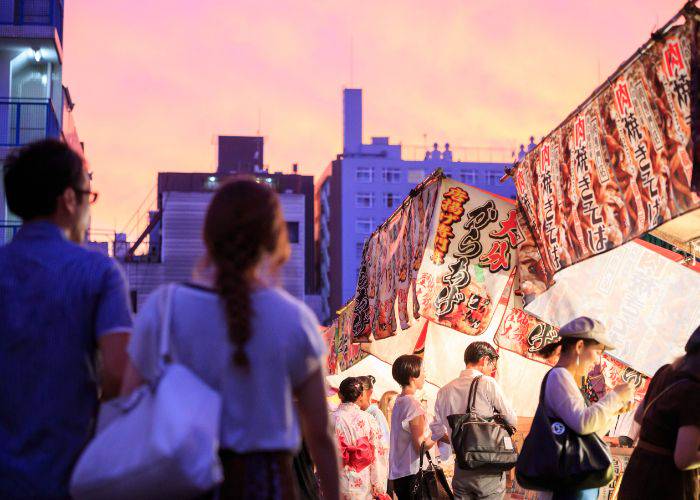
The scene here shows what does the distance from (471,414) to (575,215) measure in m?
2.05

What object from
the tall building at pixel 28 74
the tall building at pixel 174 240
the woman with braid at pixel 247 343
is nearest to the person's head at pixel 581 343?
the woman with braid at pixel 247 343

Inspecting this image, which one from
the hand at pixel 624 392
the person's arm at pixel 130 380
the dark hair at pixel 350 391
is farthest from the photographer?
the dark hair at pixel 350 391

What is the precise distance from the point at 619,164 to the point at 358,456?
16.1 ft

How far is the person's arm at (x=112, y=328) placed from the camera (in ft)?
11.0

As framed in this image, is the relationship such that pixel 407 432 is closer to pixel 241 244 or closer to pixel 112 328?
pixel 112 328

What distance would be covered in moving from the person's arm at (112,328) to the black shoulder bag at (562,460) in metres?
3.46

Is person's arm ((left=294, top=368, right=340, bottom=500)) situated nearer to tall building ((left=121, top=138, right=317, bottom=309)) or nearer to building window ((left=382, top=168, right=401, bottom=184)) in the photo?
tall building ((left=121, top=138, right=317, bottom=309))

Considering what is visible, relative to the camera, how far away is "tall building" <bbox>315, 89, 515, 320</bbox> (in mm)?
96956

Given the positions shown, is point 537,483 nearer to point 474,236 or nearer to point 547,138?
point 547,138

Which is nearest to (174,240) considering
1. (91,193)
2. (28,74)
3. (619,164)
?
(28,74)

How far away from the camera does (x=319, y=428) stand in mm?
3301

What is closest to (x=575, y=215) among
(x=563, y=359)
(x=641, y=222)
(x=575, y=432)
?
(x=641, y=222)

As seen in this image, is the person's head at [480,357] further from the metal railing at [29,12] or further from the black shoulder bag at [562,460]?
the metal railing at [29,12]

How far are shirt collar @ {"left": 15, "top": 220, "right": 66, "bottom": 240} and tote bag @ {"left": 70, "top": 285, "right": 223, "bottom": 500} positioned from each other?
908 mm
